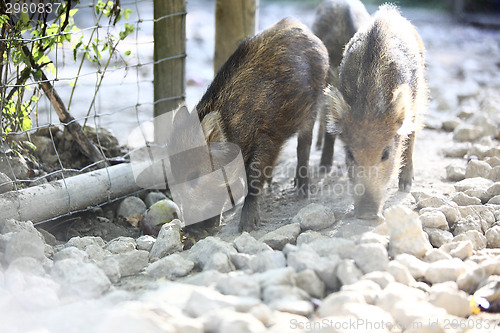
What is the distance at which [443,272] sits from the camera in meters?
2.85

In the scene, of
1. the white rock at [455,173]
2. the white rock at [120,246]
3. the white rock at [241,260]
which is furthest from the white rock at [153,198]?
the white rock at [455,173]

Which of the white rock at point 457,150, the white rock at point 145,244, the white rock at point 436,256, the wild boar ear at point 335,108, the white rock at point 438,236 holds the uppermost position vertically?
the wild boar ear at point 335,108

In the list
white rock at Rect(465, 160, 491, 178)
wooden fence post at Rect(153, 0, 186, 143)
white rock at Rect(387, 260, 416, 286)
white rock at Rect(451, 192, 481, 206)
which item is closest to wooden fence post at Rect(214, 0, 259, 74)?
wooden fence post at Rect(153, 0, 186, 143)

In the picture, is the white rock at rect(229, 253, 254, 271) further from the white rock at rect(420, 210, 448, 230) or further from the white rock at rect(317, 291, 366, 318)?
the white rock at rect(420, 210, 448, 230)

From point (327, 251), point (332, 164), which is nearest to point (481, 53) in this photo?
point (332, 164)

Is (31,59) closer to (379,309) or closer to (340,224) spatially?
(340,224)

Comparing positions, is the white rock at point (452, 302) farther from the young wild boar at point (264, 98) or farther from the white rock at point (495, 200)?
the young wild boar at point (264, 98)

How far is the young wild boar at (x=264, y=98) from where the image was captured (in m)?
4.15

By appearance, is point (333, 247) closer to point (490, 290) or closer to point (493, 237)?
point (490, 290)

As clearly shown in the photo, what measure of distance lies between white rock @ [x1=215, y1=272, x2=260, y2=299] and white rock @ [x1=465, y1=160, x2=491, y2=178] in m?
→ 2.68

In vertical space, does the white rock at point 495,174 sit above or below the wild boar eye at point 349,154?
below

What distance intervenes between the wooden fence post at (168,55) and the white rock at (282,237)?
194cm

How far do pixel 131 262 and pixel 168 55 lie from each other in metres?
2.25

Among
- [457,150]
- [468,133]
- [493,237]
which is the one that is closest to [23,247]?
[493,237]
